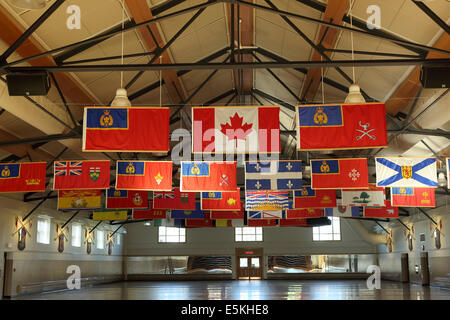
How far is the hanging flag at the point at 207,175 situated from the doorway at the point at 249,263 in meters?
27.5

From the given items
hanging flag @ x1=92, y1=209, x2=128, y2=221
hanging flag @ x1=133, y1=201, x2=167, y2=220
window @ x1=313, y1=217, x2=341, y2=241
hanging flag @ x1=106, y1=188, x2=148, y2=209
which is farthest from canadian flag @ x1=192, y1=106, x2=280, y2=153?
window @ x1=313, y1=217, x2=341, y2=241

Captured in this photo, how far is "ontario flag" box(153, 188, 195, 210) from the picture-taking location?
23.8 metres

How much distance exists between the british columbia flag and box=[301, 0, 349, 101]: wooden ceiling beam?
9299mm

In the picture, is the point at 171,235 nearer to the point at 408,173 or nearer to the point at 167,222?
the point at 167,222

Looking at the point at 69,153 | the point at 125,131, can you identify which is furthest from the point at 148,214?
the point at 125,131

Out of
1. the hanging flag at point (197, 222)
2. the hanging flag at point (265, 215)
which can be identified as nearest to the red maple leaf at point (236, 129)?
the hanging flag at point (265, 215)

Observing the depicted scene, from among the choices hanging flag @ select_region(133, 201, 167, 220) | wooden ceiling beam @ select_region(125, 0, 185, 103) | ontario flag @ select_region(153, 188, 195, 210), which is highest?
wooden ceiling beam @ select_region(125, 0, 185, 103)

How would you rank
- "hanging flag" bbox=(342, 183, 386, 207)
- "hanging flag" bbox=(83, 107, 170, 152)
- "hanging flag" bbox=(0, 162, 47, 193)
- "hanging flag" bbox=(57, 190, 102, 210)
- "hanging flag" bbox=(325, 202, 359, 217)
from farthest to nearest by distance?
"hanging flag" bbox=(325, 202, 359, 217)
"hanging flag" bbox=(57, 190, 102, 210)
"hanging flag" bbox=(342, 183, 386, 207)
"hanging flag" bbox=(0, 162, 47, 193)
"hanging flag" bbox=(83, 107, 170, 152)

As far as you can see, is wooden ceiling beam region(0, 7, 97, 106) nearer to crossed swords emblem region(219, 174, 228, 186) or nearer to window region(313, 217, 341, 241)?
crossed swords emblem region(219, 174, 228, 186)

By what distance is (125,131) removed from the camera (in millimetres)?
13141

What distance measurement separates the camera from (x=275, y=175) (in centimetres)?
1992

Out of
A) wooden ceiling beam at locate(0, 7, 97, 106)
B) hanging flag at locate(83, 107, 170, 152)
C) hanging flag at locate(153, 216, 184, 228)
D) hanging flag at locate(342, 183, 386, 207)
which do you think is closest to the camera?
wooden ceiling beam at locate(0, 7, 97, 106)

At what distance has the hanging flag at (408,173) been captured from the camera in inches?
691
